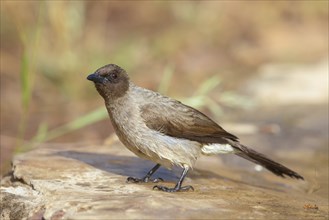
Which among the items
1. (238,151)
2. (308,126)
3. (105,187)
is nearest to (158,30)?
(308,126)

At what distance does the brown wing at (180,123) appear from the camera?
559cm

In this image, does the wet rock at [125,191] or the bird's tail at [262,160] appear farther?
the bird's tail at [262,160]

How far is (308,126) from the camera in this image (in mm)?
7914

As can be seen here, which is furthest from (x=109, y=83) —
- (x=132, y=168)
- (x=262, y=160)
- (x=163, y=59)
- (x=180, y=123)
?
(x=163, y=59)

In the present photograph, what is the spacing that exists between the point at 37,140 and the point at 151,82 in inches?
143

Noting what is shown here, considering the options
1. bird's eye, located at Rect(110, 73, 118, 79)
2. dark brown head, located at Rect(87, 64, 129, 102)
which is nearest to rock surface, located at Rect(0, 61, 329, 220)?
dark brown head, located at Rect(87, 64, 129, 102)

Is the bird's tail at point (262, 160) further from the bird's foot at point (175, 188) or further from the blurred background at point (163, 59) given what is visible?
the blurred background at point (163, 59)

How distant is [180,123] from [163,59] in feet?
18.9

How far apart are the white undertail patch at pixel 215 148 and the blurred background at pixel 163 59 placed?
143 cm

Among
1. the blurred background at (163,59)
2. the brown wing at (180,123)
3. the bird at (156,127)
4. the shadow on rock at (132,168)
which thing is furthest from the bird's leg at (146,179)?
the blurred background at (163,59)

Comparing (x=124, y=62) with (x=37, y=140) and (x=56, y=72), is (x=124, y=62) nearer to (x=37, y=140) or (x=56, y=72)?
(x=56, y=72)

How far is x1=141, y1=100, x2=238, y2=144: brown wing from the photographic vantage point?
5594mm

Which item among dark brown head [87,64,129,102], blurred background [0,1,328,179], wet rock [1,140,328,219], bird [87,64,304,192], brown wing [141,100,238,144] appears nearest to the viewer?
wet rock [1,140,328,219]

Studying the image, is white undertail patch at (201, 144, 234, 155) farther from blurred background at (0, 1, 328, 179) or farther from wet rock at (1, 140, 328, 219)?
blurred background at (0, 1, 328, 179)
